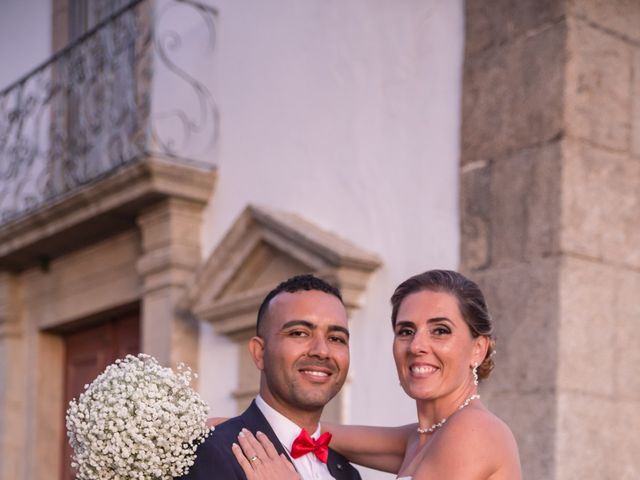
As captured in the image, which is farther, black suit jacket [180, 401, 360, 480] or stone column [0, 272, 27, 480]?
stone column [0, 272, 27, 480]

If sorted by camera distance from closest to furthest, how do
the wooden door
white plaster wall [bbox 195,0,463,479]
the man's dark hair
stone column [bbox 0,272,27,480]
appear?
the man's dark hair
white plaster wall [bbox 195,0,463,479]
the wooden door
stone column [bbox 0,272,27,480]

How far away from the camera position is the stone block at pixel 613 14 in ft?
18.8

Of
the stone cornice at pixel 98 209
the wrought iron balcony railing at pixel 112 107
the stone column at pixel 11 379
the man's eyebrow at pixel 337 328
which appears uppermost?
the wrought iron balcony railing at pixel 112 107

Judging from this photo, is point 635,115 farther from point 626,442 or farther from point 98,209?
point 98,209

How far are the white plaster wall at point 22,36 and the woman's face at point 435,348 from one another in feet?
23.8

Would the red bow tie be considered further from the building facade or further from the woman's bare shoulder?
the building facade

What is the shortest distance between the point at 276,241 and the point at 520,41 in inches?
74.2

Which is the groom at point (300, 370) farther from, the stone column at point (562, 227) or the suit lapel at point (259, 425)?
the stone column at point (562, 227)

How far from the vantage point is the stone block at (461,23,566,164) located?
5.68 meters

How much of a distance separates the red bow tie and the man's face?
93mm

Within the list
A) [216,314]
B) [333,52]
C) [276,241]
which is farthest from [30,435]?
[333,52]

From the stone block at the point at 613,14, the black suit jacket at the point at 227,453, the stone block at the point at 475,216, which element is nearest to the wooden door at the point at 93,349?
the stone block at the point at 475,216

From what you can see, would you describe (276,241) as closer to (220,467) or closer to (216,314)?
(216,314)

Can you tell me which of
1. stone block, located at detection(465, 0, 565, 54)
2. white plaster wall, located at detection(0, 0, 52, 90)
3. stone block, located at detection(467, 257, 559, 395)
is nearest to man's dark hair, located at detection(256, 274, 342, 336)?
stone block, located at detection(467, 257, 559, 395)
